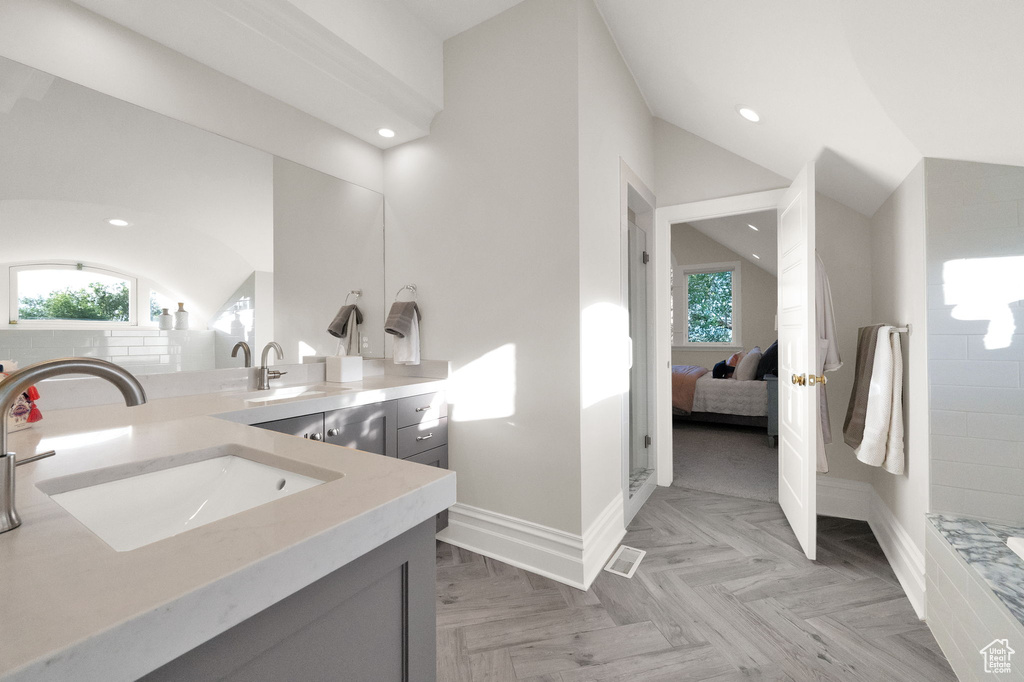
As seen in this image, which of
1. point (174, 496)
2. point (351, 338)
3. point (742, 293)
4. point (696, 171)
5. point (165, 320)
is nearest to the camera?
point (174, 496)

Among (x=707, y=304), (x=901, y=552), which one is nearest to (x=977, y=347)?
(x=901, y=552)

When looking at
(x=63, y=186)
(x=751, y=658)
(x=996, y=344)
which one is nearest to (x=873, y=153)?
(x=996, y=344)

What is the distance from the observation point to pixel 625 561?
2.16 m

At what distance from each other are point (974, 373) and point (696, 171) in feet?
6.36

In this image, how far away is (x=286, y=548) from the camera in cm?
53

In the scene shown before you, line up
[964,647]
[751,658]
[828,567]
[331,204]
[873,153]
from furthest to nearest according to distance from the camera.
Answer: [331,204] → [828,567] → [873,153] → [751,658] → [964,647]

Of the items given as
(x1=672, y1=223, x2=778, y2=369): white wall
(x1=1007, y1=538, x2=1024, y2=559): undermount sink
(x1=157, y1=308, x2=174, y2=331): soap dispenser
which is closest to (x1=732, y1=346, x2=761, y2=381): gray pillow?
(x1=672, y1=223, x2=778, y2=369): white wall

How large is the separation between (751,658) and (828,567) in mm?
854

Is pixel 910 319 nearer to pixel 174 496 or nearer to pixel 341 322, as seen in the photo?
pixel 174 496

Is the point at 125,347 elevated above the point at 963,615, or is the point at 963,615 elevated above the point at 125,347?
the point at 125,347

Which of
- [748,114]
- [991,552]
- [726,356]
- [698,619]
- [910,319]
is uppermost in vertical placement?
[748,114]

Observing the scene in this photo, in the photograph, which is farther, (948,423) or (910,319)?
(910,319)

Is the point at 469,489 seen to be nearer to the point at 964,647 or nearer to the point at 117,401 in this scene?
the point at 117,401

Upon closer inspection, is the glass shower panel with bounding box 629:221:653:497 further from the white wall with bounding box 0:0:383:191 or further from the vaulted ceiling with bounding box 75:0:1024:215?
the white wall with bounding box 0:0:383:191
